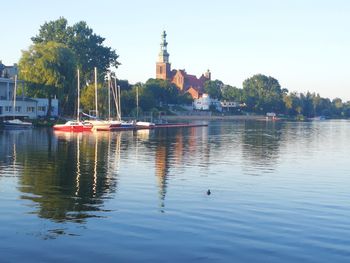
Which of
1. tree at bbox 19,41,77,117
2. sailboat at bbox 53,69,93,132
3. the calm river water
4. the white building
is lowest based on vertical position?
the calm river water

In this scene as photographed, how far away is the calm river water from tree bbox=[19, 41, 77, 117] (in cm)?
7217

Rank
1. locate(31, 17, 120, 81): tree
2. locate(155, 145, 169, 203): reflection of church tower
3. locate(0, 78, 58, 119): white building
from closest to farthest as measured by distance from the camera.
Answer: locate(155, 145, 169, 203): reflection of church tower < locate(0, 78, 58, 119): white building < locate(31, 17, 120, 81): tree

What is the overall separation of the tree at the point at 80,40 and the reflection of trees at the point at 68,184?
114 meters

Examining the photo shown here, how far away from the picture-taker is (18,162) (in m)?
43.2

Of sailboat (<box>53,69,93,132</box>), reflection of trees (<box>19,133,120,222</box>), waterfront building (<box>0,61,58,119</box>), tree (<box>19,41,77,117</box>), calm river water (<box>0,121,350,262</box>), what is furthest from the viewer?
tree (<box>19,41,77,117</box>)

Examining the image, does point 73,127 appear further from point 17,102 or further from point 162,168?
point 162,168

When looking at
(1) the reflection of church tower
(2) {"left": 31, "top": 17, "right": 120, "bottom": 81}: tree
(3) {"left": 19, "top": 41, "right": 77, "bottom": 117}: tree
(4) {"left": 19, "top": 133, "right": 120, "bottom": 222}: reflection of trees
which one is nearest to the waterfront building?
(3) {"left": 19, "top": 41, "right": 77, "bottom": 117}: tree

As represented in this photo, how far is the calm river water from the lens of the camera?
17.9 m

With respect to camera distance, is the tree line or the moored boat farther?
the tree line

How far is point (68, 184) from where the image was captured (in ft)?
104

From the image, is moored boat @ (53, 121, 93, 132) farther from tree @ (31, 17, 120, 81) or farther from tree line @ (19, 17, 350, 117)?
tree @ (31, 17, 120, 81)

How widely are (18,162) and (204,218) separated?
24741 millimetres

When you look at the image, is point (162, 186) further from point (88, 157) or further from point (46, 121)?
point (46, 121)

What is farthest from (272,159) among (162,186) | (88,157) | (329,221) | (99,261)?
(99,261)
